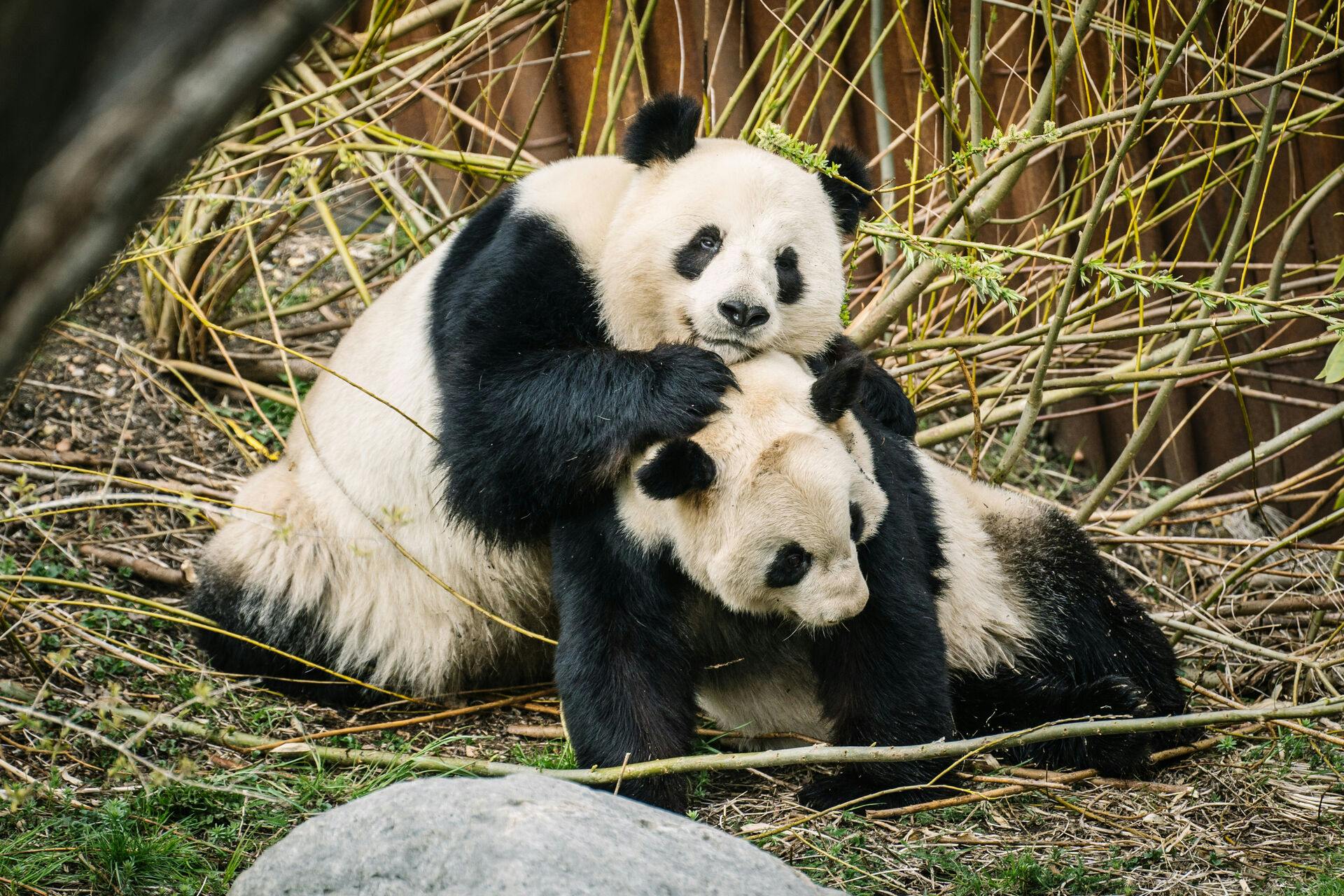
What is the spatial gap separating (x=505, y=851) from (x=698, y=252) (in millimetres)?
1912

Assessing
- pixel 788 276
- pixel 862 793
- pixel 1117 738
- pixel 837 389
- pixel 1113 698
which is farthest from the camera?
pixel 1113 698

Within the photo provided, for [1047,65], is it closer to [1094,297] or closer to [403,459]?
[1094,297]

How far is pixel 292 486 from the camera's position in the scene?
437 cm

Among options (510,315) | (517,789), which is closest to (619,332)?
(510,315)

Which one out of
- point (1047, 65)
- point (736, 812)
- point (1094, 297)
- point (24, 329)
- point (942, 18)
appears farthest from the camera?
point (1047, 65)

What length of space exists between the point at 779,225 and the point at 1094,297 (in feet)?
6.56

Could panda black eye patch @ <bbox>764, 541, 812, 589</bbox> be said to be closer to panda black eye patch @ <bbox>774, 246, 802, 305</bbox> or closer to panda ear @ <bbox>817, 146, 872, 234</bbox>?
panda black eye patch @ <bbox>774, 246, 802, 305</bbox>

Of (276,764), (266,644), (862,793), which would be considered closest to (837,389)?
(862,793)

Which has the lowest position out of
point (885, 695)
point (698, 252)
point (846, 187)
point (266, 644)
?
point (266, 644)

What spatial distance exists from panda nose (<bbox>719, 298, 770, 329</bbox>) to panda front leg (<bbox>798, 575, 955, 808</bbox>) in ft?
2.63

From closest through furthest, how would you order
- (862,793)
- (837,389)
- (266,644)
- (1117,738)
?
(837,389), (862,793), (1117,738), (266,644)

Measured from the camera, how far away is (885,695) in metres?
3.47

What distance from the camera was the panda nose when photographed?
3.37 m

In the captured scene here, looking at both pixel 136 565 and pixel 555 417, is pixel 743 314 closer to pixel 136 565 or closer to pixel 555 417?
pixel 555 417
